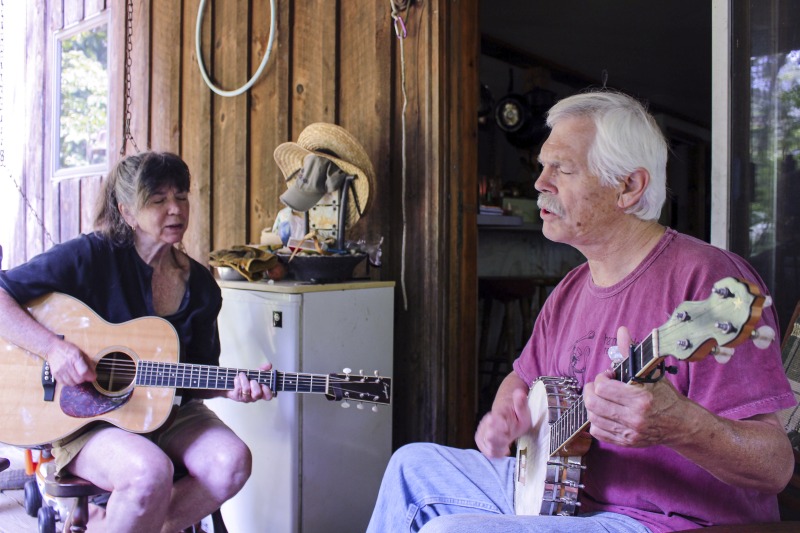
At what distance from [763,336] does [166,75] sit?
3732mm

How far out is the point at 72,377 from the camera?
6.08 feet

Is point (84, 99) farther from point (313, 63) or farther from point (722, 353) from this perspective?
point (722, 353)

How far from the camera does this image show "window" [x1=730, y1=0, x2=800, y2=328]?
185cm

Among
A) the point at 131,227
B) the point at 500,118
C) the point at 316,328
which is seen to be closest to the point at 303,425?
the point at 316,328

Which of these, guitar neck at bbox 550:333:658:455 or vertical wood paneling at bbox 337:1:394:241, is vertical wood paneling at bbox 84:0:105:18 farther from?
guitar neck at bbox 550:333:658:455

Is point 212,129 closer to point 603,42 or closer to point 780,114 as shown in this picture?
point 780,114

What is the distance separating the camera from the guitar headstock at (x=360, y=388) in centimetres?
190

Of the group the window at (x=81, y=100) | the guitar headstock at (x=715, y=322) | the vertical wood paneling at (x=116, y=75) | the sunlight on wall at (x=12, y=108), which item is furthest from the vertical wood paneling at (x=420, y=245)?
the sunlight on wall at (x=12, y=108)

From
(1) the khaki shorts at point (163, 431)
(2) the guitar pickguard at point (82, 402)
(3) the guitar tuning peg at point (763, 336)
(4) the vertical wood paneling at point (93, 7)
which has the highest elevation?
(4) the vertical wood paneling at point (93, 7)

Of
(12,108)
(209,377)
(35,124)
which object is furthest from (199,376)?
(12,108)

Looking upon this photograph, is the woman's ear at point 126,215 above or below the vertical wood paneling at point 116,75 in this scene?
Result: below

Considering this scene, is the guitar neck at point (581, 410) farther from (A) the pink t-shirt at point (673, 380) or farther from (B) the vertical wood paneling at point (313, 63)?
(B) the vertical wood paneling at point (313, 63)

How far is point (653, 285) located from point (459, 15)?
1.64m

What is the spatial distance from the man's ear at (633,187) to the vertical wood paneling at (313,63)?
1773 mm
